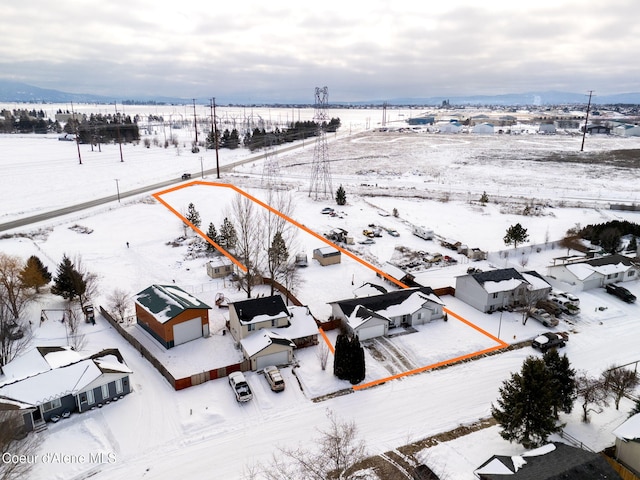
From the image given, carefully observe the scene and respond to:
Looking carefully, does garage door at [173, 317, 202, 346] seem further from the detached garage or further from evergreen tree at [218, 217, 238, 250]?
evergreen tree at [218, 217, 238, 250]

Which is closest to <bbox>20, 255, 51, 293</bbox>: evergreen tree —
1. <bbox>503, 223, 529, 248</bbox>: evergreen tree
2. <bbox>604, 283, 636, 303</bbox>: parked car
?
<bbox>503, 223, 529, 248</bbox>: evergreen tree

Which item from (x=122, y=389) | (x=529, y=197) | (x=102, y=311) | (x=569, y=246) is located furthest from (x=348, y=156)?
(x=122, y=389)

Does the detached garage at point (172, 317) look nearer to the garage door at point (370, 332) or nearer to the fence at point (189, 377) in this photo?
the fence at point (189, 377)

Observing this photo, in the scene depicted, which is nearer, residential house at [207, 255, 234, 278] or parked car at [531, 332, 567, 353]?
parked car at [531, 332, 567, 353]

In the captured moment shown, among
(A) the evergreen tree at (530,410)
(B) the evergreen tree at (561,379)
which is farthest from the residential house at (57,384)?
(B) the evergreen tree at (561,379)

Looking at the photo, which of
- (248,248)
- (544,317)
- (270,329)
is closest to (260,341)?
(270,329)
